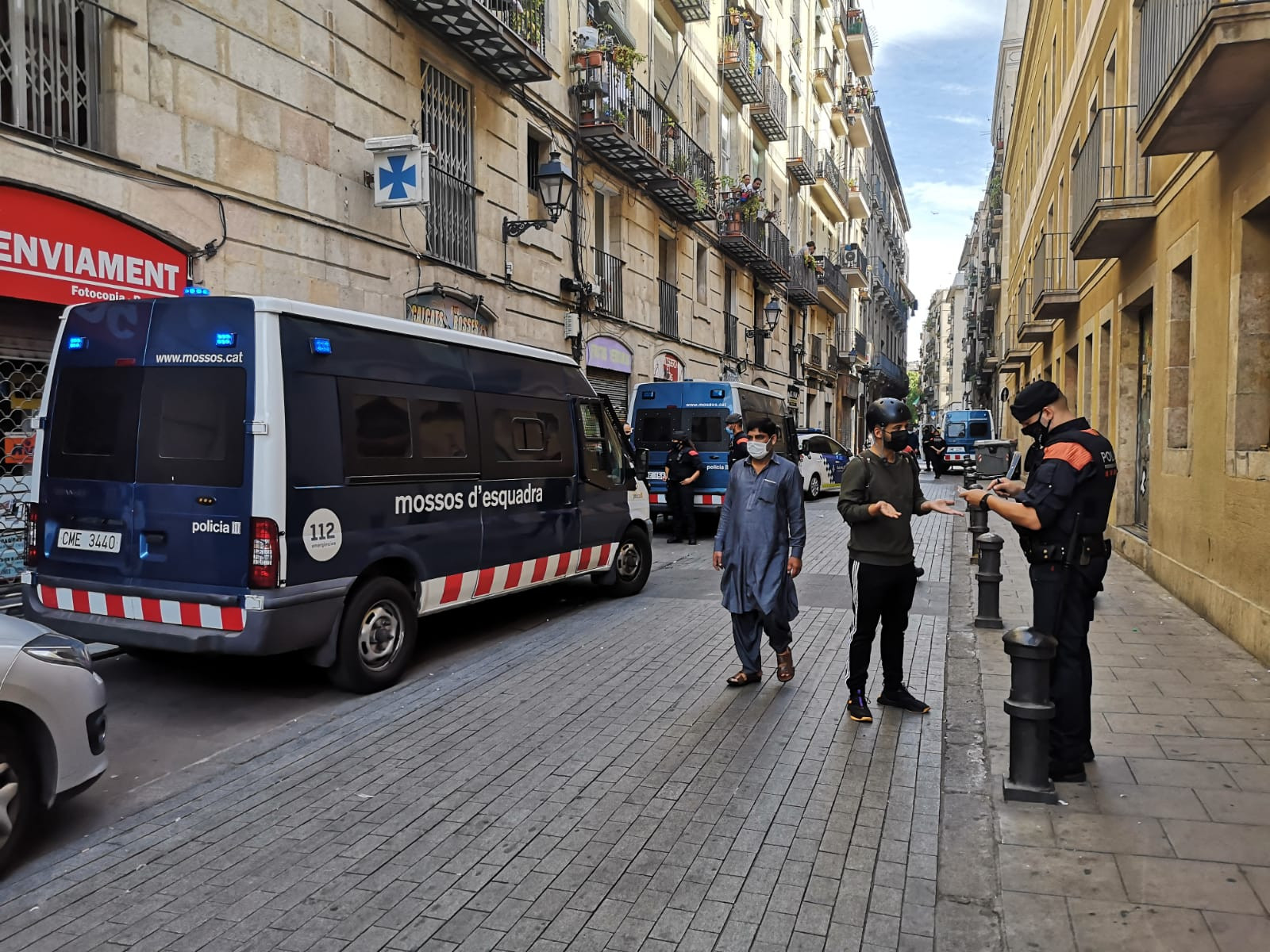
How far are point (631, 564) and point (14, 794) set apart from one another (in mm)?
6662

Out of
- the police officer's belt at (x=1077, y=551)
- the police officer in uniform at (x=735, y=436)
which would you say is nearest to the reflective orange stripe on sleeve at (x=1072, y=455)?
the police officer's belt at (x=1077, y=551)

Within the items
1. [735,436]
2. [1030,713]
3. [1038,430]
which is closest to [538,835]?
[1030,713]

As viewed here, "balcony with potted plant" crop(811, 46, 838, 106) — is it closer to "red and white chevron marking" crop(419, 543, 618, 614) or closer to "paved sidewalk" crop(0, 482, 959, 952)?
"red and white chevron marking" crop(419, 543, 618, 614)

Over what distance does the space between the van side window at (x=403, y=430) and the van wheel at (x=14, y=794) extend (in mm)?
2608

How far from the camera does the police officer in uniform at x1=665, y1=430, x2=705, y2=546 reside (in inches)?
557

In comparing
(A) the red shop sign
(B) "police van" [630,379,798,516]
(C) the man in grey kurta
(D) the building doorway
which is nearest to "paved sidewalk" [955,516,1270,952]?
(C) the man in grey kurta

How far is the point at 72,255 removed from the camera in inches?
307

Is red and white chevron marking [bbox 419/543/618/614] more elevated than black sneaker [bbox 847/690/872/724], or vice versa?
red and white chevron marking [bbox 419/543/618/614]

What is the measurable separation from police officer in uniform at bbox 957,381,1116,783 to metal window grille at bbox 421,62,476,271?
32.5 ft

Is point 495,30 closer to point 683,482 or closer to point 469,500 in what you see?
point 683,482

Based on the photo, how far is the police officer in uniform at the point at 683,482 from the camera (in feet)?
46.4

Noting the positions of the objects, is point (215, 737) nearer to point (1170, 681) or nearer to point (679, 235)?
point (1170, 681)

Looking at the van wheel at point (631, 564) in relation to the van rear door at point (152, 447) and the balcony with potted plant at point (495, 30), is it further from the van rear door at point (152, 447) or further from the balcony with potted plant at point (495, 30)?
the balcony with potted plant at point (495, 30)

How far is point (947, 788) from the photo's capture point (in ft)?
14.1
